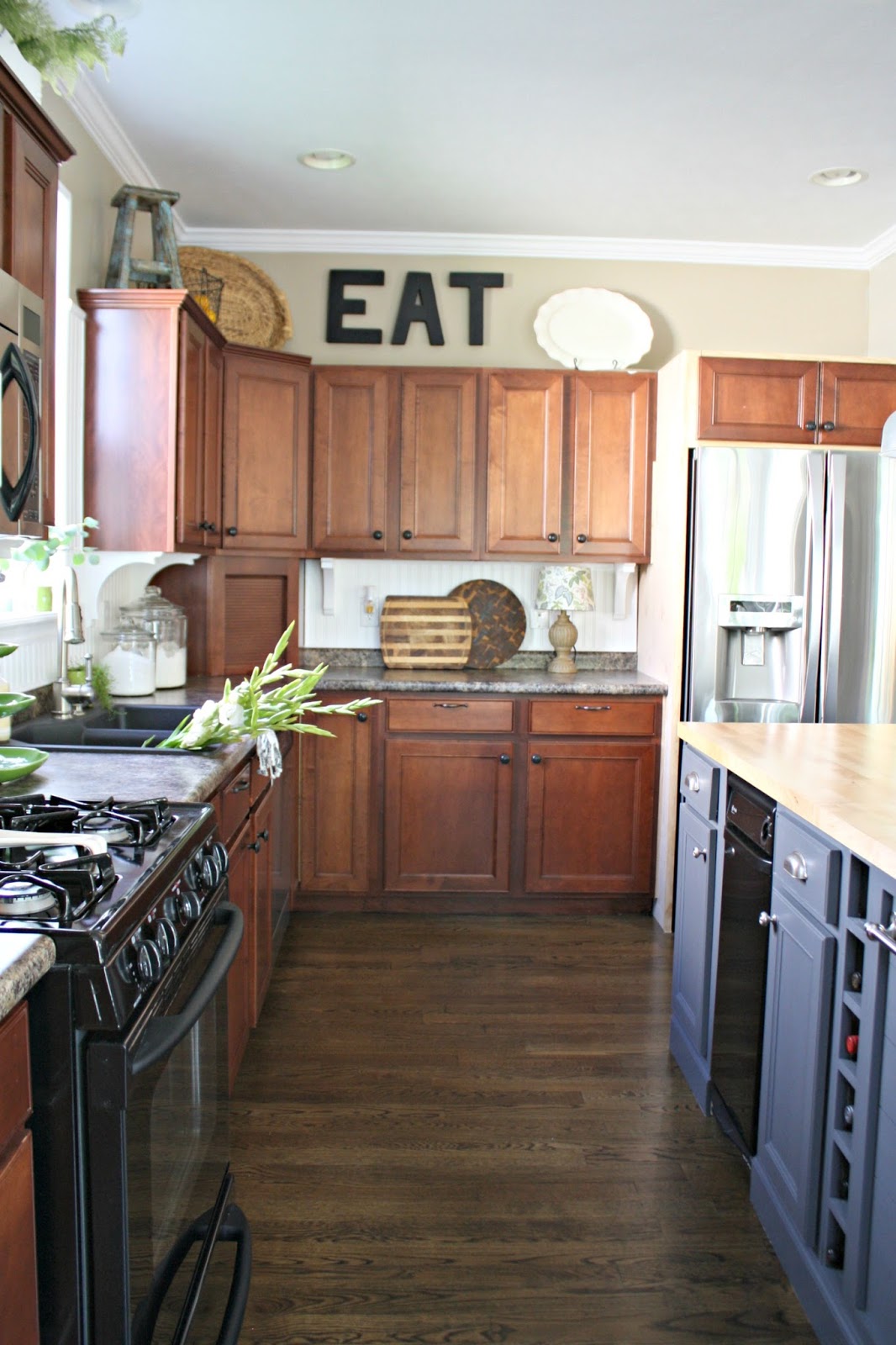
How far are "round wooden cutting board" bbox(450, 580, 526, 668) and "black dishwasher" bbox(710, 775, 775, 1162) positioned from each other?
2.26 m

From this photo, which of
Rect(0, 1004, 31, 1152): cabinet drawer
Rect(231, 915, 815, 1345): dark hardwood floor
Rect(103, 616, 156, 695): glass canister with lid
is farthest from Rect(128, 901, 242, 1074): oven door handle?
Rect(103, 616, 156, 695): glass canister with lid

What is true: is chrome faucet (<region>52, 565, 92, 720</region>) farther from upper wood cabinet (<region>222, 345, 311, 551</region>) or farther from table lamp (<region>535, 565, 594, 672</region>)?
table lamp (<region>535, 565, 594, 672</region>)

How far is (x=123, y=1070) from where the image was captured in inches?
47.1

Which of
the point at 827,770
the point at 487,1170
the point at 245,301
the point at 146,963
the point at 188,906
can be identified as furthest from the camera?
the point at 245,301

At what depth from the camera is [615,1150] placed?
244cm

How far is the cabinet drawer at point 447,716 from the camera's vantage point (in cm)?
405

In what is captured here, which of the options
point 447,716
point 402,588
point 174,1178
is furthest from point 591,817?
point 174,1178

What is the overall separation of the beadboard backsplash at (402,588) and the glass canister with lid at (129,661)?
1.34m

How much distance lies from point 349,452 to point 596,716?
4.72ft

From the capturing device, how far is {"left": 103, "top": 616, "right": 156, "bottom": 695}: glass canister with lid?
3.31 meters

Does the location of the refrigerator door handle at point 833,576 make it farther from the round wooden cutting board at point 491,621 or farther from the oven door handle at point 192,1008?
the oven door handle at point 192,1008

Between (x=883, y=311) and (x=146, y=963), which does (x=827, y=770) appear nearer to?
(x=146, y=963)

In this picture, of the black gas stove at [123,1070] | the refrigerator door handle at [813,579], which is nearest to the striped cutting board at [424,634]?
the refrigerator door handle at [813,579]

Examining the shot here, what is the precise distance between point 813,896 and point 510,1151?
3.32 feet
